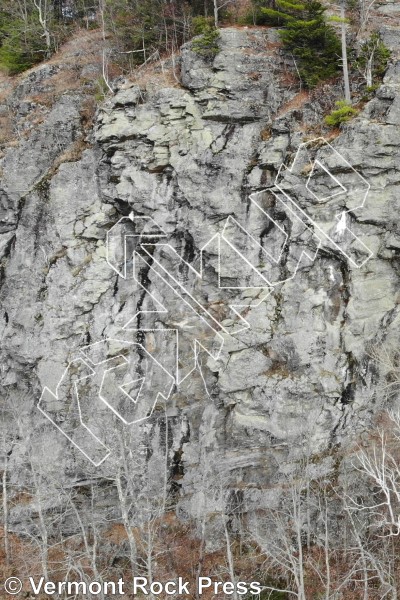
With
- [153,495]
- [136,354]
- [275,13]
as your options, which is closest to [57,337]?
[136,354]

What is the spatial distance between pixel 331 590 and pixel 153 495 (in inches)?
237

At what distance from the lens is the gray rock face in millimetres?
14773

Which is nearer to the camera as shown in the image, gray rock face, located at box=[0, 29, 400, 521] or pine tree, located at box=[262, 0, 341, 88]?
gray rock face, located at box=[0, 29, 400, 521]

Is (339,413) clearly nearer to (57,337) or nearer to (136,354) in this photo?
(136,354)

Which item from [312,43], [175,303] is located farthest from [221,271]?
[312,43]

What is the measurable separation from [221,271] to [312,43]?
908 centimetres

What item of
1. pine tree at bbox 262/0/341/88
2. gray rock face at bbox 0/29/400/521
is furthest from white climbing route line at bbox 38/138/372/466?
pine tree at bbox 262/0/341/88

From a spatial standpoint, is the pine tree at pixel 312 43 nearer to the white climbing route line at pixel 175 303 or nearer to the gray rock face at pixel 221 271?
the gray rock face at pixel 221 271

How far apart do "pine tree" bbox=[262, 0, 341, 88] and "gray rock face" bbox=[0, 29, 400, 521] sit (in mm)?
1010

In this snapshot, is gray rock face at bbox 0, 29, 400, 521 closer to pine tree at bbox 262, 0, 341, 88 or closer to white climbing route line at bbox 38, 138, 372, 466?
white climbing route line at bbox 38, 138, 372, 466

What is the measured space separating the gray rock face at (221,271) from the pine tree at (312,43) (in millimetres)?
1010

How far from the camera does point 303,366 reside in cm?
1500

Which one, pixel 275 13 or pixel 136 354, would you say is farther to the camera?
pixel 275 13

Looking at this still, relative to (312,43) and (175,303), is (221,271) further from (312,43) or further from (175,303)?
(312,43)
